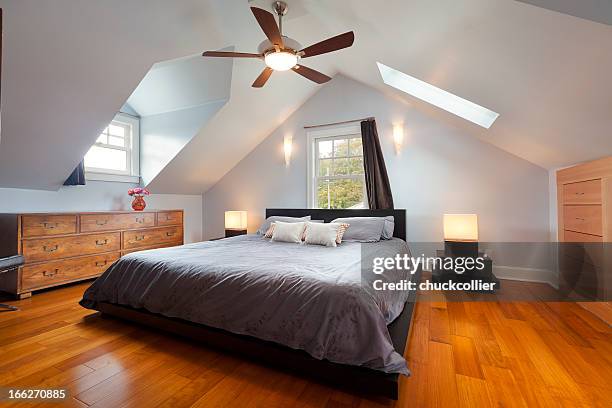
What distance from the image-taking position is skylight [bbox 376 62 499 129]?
118 inches

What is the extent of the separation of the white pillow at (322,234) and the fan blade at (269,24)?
70.2 inches

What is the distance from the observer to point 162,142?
426 cm

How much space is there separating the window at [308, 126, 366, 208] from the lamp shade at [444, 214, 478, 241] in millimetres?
1183

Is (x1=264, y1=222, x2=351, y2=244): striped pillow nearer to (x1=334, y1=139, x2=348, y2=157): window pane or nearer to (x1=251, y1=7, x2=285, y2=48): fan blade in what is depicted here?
(x1=334, y1=139, x2=348, y2=157): window pane

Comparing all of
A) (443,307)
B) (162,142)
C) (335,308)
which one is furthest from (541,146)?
(162,142)

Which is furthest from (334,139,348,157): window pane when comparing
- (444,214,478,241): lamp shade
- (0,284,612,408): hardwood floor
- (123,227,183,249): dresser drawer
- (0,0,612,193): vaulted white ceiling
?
(123,227,183,249): dresser drawer

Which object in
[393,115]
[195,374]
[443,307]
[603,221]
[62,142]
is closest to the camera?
[195,374]

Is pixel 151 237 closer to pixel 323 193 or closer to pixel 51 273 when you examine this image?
pixel 51 273

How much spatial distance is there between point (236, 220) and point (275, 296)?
119 inches

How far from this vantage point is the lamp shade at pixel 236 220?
14.8 ft

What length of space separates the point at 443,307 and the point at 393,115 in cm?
250

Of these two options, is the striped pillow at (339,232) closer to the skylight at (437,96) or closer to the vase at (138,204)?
the skylight at (437,96)

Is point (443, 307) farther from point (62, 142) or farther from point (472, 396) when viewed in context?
point (62, 142)

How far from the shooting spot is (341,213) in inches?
151
